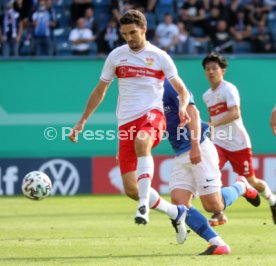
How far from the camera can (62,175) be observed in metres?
18.9

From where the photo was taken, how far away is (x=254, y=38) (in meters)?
21.0

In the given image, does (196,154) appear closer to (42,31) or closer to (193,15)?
(42,31)

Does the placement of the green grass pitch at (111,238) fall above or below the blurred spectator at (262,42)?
below

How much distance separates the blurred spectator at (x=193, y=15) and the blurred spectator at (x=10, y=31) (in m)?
3.67

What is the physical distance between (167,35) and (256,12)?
8.02ft

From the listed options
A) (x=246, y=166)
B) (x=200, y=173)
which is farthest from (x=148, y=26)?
(x=200, y=173)

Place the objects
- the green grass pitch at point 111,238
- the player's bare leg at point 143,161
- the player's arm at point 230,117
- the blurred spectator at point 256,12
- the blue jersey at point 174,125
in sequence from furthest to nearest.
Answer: the blurred spectator at point 256,12
the player's arm at point 230,117
the blue jersey at point 174,125
the player's bare leg at point 143,161
the green grass pitch at point 111,238

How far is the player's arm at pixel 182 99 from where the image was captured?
8.88 meters

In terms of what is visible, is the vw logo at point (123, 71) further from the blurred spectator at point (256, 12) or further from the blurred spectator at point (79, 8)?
the blurred spectator at point (256, 12)

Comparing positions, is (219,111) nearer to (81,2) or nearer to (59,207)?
(59,207)

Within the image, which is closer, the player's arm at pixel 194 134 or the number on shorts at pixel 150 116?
the player's arm at pixel 194 134

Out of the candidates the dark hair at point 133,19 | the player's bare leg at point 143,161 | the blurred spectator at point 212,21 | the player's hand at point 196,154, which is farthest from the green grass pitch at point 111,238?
the blurred spectator at point 212,21

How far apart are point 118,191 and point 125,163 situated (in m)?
9.72

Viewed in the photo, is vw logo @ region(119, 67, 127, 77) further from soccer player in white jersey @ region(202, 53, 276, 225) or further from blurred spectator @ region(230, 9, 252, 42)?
blurred spectator @ region(230, 9, 252, 42)
